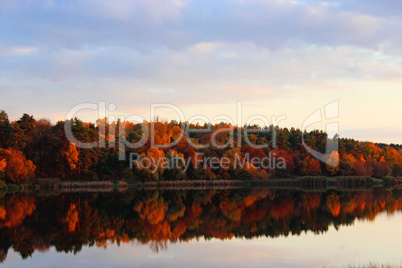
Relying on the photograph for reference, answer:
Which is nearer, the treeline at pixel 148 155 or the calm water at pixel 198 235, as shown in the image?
the calm water at pixel 198 235

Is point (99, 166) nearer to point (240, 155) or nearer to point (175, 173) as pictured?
point (175, 173)

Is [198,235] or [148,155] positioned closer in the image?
[198,235]

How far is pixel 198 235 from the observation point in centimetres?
1448

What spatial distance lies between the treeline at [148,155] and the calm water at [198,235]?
63.5 feet

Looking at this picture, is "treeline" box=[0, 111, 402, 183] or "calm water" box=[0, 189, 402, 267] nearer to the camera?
"calm water" box=[0, 189, 402, 267]

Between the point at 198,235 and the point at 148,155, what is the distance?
93.8 feet

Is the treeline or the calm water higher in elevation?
the treeline

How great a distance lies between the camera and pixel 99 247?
12.4m

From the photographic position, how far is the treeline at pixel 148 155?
→ 41906mm

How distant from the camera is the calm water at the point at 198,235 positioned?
429 inches

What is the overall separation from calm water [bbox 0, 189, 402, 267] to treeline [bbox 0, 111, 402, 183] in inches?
762

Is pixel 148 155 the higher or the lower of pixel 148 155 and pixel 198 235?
the higher

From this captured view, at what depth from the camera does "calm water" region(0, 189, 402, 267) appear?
10.9 metres

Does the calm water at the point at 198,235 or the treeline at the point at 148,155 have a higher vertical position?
the treeline at the point at 148,155
